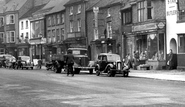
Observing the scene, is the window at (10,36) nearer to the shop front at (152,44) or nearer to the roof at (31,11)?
the roof at (31,11)

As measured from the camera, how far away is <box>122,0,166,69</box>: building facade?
37688 mm

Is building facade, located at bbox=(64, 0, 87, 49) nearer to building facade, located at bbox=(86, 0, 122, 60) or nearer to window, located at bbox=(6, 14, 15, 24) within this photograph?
building facade, located at bbox=(86, 0, 122, 60)

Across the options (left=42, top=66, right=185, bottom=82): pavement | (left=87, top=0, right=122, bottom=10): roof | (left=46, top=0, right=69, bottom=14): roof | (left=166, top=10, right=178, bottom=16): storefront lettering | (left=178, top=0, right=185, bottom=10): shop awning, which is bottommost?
(left=42, top=66, right=185, bottom=82): pavement

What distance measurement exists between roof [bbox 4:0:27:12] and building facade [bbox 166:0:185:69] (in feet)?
169

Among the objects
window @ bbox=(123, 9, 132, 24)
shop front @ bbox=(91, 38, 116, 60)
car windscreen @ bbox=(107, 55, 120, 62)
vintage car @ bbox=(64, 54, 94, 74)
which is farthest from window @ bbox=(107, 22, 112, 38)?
car windscreen @ bbox=(107, 55, 120, 62)

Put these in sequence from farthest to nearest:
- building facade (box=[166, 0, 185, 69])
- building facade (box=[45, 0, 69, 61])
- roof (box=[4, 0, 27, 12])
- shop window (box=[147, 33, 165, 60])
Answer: roof (box=[4, 0, 27, 12]), building facade (box=[45, 0, 69, 61]), shop window (box=[147, 33, 165, 60]), building facade (box=[166, 0, 185, 69])

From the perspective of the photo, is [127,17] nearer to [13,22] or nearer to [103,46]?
[103,46]

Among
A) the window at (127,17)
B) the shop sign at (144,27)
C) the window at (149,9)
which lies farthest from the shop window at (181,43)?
the window at (127,17)

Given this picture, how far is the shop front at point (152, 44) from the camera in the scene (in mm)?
37562

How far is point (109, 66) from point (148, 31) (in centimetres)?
1060

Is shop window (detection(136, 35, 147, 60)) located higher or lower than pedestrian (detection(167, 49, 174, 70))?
higher

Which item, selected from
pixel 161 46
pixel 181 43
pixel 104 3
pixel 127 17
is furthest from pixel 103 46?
pixel 181 43

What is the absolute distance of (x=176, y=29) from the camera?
117 ft

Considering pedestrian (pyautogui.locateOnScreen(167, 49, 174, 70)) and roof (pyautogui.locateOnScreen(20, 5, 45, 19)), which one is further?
roof (pyautogui.locateOnScreen(20, 5, 45, 19))
